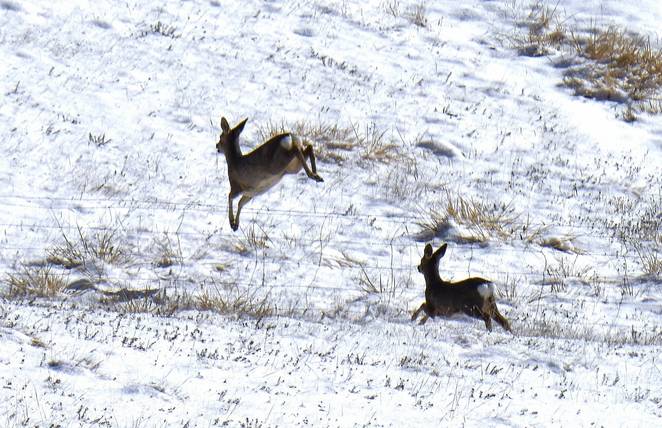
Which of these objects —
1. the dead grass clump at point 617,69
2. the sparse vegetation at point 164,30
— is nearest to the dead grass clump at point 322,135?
the sparse vegetation at point 164,30

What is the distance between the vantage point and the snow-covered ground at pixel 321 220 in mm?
8172

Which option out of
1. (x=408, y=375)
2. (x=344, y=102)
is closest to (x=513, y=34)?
(x=344, y=102)

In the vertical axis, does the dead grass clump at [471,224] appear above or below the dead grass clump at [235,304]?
below

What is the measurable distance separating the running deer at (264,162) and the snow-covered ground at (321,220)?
1144mm

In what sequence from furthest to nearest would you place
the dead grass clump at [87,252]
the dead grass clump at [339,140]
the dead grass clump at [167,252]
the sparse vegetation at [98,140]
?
the dead grass clump at [339,140] → the sparse vegetation at [98,140] → the dead grass clump at [167,252] → the dead grass clump at [87,252]

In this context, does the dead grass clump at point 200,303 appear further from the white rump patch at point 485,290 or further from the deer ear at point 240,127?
the white rump patch at point 485,290

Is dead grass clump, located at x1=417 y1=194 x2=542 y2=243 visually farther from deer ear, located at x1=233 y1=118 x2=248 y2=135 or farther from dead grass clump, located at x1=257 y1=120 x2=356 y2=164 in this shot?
deer ear, located at x1=233 y1=118 x2=248 y2=135

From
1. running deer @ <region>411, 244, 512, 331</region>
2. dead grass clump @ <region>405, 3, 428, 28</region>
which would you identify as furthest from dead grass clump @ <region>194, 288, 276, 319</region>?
dead grass clump @ <region>405, 3, 428, 28</region>

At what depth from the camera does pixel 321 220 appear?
49.4 feet

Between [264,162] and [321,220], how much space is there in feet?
15.1

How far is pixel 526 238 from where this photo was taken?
14984 millimetres

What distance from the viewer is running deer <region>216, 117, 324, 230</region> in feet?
33.3

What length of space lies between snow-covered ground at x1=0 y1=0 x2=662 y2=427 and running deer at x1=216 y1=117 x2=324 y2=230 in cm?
114

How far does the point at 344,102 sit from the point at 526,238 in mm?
4697
